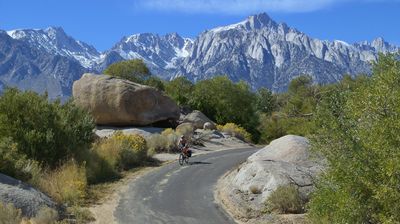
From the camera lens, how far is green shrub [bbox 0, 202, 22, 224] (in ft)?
43.4

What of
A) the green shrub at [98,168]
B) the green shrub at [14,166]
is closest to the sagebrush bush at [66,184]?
the green shrub at [14,166]

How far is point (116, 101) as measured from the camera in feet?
139

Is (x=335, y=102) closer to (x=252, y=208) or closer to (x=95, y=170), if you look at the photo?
(x=252, y=208)

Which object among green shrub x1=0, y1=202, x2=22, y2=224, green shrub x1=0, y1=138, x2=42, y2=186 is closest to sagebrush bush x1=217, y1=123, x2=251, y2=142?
green shrub x1=0, y1=138, x2=42, y2=186

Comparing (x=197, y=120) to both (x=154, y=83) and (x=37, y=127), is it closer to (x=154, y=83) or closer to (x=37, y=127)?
(x=154, y=83)

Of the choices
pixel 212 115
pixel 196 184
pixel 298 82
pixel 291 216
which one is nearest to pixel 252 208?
pixel 291 216

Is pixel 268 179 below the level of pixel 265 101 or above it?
below

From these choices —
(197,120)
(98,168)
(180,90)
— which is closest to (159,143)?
(98,168)

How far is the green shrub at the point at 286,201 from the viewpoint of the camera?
56.6 feet

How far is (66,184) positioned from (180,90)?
43108 millimetres

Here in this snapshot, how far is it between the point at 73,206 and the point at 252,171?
728 cm

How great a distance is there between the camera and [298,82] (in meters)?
98.3

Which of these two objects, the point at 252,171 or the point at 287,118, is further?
the point at 287,118

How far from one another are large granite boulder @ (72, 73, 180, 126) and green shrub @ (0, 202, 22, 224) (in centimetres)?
2834
